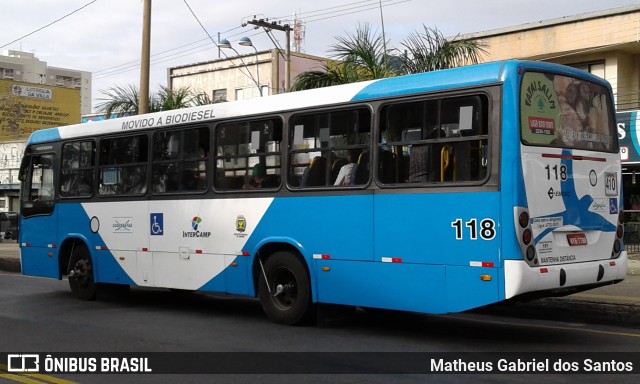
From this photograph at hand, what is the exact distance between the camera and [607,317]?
10.4 m

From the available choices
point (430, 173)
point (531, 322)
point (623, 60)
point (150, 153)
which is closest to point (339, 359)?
point (430, 173)

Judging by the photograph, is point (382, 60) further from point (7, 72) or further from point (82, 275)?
point (7, 72)

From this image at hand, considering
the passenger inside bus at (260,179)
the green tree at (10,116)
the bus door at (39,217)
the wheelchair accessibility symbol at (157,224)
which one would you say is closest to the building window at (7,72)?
the green tree at (10,116)

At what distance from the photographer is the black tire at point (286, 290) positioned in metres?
10.0

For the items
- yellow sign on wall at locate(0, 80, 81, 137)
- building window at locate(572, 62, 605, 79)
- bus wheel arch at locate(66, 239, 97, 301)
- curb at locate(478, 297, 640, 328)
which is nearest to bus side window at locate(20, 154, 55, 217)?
bus wheel arch at locate(66, 239, 97, 301)

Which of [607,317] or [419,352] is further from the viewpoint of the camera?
[607,317]

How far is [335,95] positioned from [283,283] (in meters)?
2.55

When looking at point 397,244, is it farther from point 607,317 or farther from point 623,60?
point 623,60

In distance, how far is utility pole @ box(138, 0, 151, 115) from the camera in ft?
62.7

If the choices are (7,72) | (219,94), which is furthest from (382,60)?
(7,72)

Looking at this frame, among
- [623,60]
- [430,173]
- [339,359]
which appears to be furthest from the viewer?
[623,60]

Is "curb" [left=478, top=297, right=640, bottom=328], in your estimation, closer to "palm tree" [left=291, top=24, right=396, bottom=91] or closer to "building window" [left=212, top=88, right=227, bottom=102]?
"palm tree" [left=291, top=24, right=396, bottom=91]

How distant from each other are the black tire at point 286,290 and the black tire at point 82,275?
424 centimetres

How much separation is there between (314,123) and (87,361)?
3988 mm
